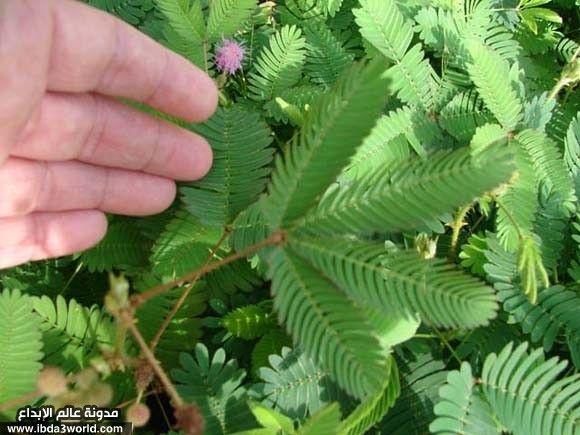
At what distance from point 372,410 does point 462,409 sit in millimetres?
205

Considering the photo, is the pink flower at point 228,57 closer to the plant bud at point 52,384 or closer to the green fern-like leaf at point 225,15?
the green fern-like leaf at point 225,15

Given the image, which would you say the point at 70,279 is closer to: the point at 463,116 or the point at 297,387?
the point at 297,387

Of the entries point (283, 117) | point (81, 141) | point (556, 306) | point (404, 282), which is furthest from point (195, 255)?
point (556, 306)

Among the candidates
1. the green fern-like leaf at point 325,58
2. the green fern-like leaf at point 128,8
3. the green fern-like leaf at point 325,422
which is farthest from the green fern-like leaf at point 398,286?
the green fern-like leaf at point 128,8

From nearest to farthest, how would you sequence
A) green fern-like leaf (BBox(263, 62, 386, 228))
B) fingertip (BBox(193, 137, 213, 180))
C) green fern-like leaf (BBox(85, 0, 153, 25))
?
green fern-like leaf (BBox(263, 62, 386, 228)) → fingertip (BBox(193, 137, 213, 180)) → green fern-like leaf (BBox(85, 0, 153, 25))

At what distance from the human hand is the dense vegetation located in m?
0.10

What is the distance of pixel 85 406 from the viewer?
144 centimetres

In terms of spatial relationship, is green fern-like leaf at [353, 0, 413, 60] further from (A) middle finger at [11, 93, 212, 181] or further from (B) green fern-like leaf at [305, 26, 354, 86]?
(A) middle finger at [11, 93, 212, 181]

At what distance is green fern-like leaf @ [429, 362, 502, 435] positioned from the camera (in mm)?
Answer: 1394

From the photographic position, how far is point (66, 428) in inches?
56.6

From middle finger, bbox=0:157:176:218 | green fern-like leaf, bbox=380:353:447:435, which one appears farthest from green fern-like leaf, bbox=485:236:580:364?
middle finger, bbox=0:157:176:218

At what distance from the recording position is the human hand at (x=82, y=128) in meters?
1.48

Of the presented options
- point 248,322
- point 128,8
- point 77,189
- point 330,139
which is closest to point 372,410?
point 248,322

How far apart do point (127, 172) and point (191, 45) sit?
1.48 ft
